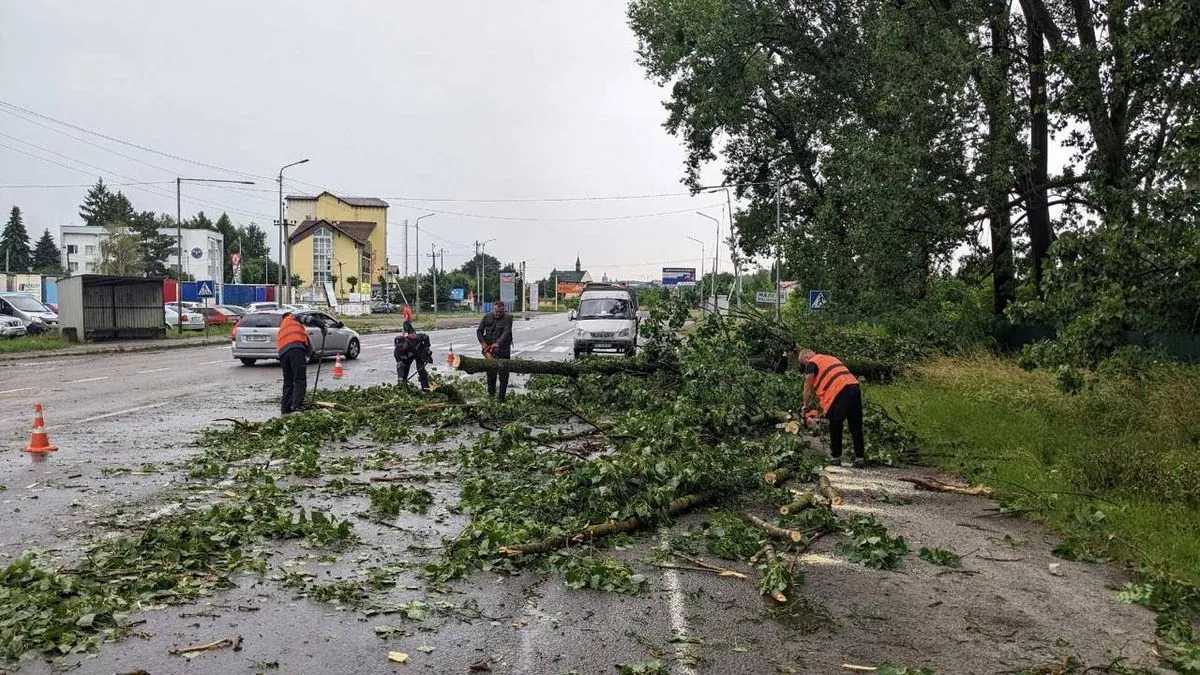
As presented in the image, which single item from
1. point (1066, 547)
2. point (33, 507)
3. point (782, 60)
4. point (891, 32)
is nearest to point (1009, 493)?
point (1066, 547)

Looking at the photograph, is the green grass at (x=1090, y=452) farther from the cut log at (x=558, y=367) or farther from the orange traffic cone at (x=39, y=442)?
the orange traffic cone at (x=39, y=442)

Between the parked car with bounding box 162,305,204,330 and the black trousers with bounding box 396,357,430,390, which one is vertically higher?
the parked car with bounding box 162,305,204,330

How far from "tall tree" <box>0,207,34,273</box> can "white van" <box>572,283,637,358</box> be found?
127 metres

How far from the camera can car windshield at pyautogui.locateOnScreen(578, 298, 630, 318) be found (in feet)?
88.3

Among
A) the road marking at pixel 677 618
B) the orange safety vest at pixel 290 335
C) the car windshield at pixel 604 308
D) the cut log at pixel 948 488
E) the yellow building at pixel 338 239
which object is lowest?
the cut log at pixel 948 488

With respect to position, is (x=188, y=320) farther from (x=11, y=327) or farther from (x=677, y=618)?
(x=677, y=618)

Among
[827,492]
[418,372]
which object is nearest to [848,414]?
[827,492]

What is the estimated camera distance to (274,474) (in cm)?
913

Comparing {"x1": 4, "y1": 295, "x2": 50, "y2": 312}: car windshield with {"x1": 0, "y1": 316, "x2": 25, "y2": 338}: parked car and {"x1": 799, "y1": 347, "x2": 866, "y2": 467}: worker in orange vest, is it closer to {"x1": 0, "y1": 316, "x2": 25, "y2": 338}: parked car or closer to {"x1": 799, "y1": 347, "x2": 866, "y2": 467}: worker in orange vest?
{"x1": 0, "y1": 316, "x2": 25, "y2": 338}: parked car

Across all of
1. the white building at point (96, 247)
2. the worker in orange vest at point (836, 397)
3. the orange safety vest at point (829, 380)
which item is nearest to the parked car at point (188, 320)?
the worker in orange vest at point (836, 397)

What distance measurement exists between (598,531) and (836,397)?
422 centimetres

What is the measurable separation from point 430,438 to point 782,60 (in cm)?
2305

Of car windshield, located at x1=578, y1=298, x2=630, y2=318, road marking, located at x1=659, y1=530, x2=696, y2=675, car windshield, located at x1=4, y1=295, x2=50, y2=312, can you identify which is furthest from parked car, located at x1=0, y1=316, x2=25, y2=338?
road marking, located at x1=659, y1=530, x2=696, y2=675

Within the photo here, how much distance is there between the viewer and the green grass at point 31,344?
91.4 feet
